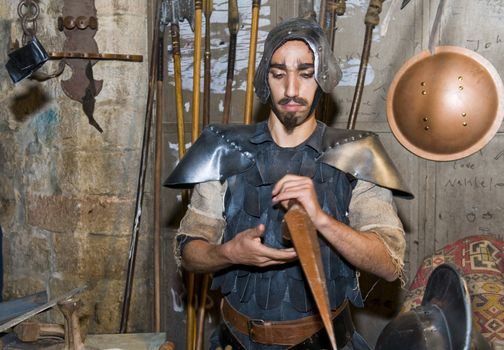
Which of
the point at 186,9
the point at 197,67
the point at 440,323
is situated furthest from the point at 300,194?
A: the point at 186,9

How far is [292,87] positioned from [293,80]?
24 mm

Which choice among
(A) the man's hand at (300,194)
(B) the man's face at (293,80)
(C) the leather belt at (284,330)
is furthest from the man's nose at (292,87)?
(C) the leather belt at (284,330)

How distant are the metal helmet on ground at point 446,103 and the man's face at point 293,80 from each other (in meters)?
1.21

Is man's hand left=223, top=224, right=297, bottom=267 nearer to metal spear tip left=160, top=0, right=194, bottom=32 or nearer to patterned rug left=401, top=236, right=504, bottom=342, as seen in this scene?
patterned rug left=401, top=236, right=504, bottom=342

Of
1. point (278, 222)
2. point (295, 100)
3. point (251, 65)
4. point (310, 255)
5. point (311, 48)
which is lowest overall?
point (278, 222)

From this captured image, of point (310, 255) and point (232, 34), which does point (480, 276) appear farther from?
point (232, 34)

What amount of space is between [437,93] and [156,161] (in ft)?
4.39

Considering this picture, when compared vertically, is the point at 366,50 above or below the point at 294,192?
above

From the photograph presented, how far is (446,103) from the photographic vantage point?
3.32 m

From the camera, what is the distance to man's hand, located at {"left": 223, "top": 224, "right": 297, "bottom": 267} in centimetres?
206

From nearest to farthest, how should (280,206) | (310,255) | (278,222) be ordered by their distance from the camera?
(310,255), (280,206), (278,222)

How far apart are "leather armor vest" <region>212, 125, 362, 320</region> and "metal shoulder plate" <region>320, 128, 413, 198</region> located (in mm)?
34

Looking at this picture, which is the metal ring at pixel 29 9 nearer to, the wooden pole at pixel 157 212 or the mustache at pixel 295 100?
the wooden pole at pixel 157 212

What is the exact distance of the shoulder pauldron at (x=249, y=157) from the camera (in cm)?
230
